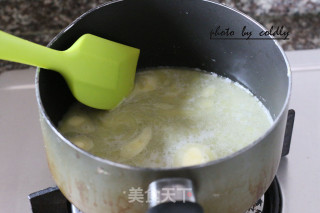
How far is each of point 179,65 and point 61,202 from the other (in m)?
0.31

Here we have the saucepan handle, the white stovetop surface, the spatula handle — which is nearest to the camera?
the saucepan handle

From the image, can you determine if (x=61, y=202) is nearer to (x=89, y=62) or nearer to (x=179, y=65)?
(x=89, y=62)

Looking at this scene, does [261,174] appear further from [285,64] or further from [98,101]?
[98,101]

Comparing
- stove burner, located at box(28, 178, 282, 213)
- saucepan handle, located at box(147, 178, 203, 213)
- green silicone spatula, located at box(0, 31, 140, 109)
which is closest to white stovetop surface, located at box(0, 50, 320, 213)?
stove burner, located at box(28, 178, 282, 213)

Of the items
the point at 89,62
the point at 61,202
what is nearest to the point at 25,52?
the point at 89,62

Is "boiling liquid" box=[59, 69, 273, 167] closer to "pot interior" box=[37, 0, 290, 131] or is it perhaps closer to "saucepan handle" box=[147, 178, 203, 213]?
"pot interior" box=[37, 0, 290, 131]

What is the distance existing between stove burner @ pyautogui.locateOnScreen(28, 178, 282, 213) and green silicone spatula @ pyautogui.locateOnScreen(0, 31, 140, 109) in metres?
0.14

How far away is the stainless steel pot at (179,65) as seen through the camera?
512 millimetres

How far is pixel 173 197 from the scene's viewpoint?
1.58 feet

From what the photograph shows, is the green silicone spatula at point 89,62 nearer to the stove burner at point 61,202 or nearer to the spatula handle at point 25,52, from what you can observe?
the spatula handle at point 25,52

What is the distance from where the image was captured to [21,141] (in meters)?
0.82

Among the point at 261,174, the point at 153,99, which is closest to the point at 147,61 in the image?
the point at 153,99

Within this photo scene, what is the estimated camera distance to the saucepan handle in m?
0.48

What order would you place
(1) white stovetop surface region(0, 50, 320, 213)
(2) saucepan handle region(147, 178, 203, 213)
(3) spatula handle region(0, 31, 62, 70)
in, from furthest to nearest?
(1) white stovetop surface region(0, 50, 320, 213)
(3) spatula handle region(0, 31, 62, 70)
(2) saucepan handle region(147, 178, 203, 213)
